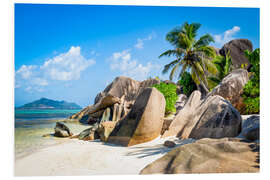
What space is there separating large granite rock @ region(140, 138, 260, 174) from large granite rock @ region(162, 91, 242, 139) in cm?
82

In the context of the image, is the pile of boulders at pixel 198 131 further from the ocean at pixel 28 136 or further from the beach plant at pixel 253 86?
the ocean at pixel 28 136

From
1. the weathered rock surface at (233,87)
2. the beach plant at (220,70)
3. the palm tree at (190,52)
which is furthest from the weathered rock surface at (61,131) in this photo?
the beach plant at (220,70)

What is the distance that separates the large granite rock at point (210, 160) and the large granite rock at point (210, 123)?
824 mm

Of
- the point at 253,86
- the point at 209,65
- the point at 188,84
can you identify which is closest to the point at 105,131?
the point at 253,86

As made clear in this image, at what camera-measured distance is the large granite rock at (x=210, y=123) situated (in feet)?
12.5

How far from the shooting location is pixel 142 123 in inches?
168

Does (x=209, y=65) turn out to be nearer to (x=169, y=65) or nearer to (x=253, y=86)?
(x=169, y=65)

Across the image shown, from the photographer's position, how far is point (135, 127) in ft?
13.8

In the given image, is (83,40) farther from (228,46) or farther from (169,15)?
(228,46)

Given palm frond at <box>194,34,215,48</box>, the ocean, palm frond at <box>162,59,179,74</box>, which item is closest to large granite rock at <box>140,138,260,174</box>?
the ocean

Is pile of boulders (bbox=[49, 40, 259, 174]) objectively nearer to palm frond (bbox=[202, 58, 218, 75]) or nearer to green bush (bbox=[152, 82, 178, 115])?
green bush (bbox=[152, 82, 178, 115])

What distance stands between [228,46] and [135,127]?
16.1 meters

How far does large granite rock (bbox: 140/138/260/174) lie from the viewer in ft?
8.96
